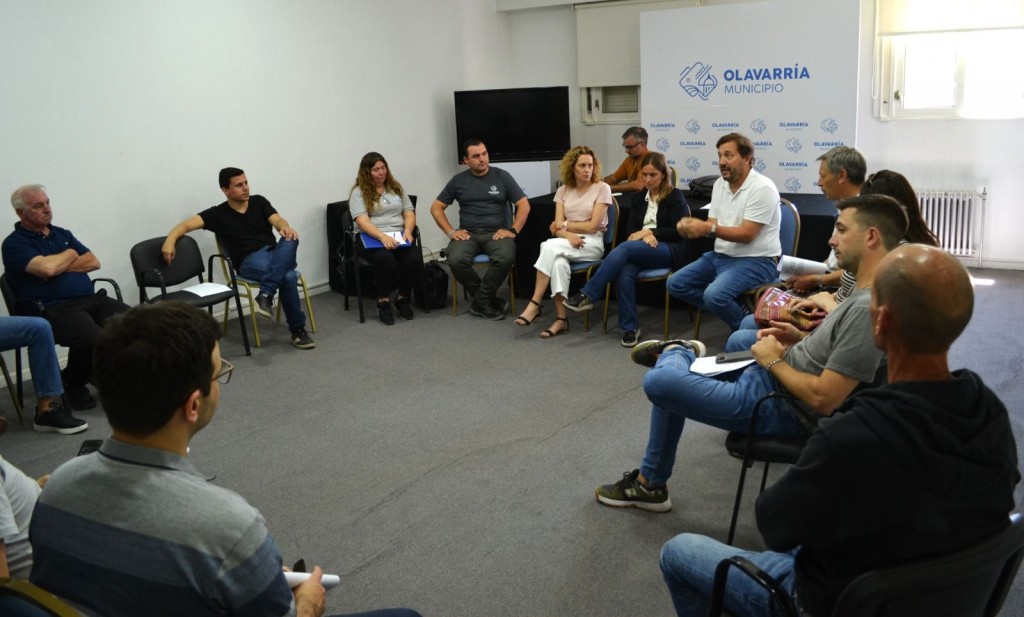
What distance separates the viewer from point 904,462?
4.94 feet

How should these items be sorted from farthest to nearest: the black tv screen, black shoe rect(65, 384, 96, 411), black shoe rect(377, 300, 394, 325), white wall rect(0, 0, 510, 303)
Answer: the black tv screen → black shoe rect(377, 300, 394, 325) → white wall rect(0, 0, 510, 303) → black shoe rect(65, 384, 96, 411)

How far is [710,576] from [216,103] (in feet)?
17.0

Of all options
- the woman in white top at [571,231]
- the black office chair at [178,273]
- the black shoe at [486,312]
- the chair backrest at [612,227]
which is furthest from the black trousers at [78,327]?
the chair backrest at [612,227]

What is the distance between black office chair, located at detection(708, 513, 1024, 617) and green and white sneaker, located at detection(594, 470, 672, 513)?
167 cm

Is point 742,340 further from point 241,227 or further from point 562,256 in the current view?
point 241,227

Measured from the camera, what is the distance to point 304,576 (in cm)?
177

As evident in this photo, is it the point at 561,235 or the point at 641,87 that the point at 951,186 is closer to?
the point at 641,87

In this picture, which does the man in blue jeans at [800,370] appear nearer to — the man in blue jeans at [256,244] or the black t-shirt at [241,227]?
the man in blue jeans at [256,244]

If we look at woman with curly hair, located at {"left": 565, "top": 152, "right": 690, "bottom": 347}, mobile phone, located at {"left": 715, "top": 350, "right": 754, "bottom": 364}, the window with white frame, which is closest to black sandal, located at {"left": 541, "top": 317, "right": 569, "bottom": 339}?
woman with curly hair, located at {"left": 565, "top": 152, "right": 690, "bottom": 347}

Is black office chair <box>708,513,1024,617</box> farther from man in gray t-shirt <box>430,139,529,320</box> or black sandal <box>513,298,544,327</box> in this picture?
man in gray t-shirt <box>430,139,529,320</box>

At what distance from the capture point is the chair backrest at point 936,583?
4.80 ft

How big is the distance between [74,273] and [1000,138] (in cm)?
610

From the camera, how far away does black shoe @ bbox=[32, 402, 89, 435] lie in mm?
4320

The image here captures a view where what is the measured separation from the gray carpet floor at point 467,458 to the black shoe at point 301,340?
3.0 inches
